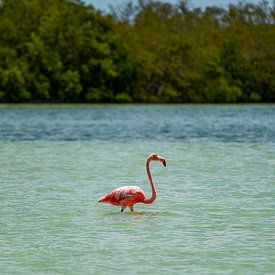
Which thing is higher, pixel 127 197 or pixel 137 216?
pixel 127 197

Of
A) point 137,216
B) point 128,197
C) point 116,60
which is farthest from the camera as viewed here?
point 116,60

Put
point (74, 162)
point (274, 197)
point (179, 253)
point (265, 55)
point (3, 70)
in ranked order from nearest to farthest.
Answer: point (179, 253) → point (274, 197) → point (74, 162) → point (3, 70) → point (265, 55)

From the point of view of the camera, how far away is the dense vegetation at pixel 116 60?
3787 inches

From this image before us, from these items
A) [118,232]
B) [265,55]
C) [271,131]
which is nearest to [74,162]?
[118,232]

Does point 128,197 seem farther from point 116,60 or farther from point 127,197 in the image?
point 116,60

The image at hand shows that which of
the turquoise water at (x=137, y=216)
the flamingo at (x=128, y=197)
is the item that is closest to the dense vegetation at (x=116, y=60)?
the turquoise water at (x=137, y=216)

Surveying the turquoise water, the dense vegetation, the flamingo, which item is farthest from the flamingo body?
the dense vegetation

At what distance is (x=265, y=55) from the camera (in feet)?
363

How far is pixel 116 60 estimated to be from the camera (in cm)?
9994

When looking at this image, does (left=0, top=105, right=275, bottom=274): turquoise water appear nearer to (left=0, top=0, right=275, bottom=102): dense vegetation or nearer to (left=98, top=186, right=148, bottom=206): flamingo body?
(left=98, top=186, right=148, bottom=206): flamingo body

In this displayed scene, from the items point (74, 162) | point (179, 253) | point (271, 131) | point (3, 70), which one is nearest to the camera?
point (179, 253)

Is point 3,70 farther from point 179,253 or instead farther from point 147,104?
point 179,253

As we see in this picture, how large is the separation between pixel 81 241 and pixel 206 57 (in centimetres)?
9615

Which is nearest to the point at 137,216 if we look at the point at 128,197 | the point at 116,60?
the point at 128,197
